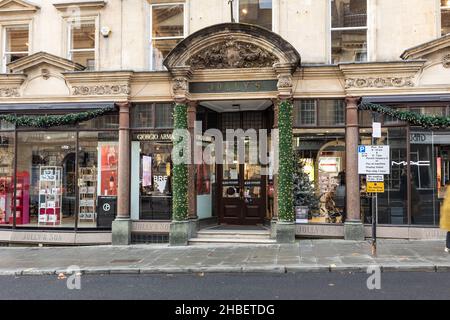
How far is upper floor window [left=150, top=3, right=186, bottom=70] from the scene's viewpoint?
46.5 ft

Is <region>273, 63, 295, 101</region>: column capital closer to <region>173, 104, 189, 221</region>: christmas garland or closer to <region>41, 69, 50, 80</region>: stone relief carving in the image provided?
<region>173, 104, 189, 221</region>: christmas garland

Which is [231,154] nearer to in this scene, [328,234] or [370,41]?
[328,234]

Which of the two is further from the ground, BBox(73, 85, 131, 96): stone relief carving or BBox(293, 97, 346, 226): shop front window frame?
BBox(73, 85, 131, 96): stone relief carving

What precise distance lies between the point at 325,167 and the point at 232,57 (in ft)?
13.4

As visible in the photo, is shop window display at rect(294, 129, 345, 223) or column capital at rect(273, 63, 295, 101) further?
shop window display at rect(294, 129, 345, 223)

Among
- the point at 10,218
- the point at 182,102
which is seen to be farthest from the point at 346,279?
the point at 10,218

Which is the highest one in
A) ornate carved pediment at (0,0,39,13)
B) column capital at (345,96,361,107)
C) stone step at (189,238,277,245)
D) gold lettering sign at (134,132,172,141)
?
ornate carved pediment at (0,0,39,13)

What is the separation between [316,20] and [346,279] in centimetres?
757

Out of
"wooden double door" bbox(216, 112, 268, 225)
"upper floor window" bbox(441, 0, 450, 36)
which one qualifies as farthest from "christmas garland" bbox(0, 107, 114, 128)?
"upper floor window" bbox(441, 0, 450, 36)

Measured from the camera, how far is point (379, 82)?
1288 cm

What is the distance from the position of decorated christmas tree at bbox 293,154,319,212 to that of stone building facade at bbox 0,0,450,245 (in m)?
0.12

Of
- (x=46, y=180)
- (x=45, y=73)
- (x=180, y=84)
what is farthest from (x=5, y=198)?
(x=180, y=84)

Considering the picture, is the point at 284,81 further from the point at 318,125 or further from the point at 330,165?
the point at 330,165

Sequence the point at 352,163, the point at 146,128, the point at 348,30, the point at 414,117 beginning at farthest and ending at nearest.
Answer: the point at 146,128
the point at 348,30
the point at 352,163
the point at 414,117
